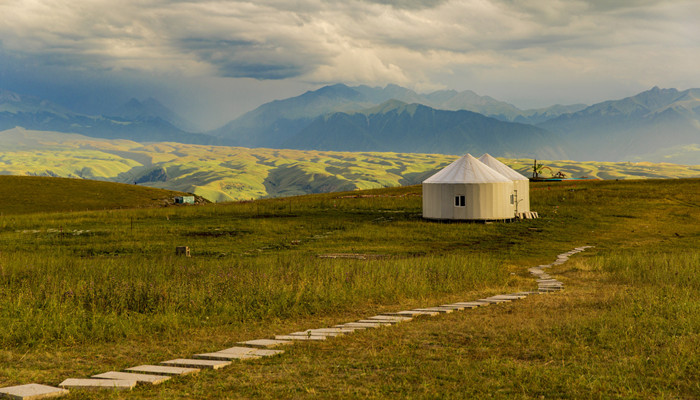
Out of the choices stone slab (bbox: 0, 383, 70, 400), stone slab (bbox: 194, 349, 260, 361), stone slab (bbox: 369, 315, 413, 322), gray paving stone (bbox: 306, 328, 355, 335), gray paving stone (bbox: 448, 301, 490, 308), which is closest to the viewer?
stone slab (bbox: 0, 383, 70, 400)

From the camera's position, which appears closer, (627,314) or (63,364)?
(63,364)

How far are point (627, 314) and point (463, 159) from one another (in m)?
34.3

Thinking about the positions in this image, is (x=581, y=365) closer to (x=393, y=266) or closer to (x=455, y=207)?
(x=393, y=266)

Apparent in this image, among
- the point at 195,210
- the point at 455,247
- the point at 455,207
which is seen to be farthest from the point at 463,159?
the point at 195,210

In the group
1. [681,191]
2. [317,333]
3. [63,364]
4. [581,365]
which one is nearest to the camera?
[581,365]

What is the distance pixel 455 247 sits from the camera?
33.2m

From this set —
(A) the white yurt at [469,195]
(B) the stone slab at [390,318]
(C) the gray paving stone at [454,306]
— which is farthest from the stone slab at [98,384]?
(A) the white yurt at [469,195]

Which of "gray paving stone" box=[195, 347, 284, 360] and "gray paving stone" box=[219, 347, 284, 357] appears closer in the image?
"gray paving stone" box=[195, 347, 284, 360]

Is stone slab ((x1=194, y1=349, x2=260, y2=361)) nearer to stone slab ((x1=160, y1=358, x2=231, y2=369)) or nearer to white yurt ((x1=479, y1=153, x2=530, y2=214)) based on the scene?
stone slab ((x1=160, y1=358, x2=231, y2=369))

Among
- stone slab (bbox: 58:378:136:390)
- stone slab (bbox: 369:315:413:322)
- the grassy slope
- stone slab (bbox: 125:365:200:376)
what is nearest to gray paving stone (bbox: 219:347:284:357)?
stone slab (bbox: 125:365:200:376)

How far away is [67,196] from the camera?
71.5m

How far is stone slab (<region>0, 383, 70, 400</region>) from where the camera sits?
7.18m

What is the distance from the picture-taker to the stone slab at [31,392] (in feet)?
23.6

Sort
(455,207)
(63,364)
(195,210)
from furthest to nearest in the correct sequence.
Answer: (195,210), (455,207), (63,364)
